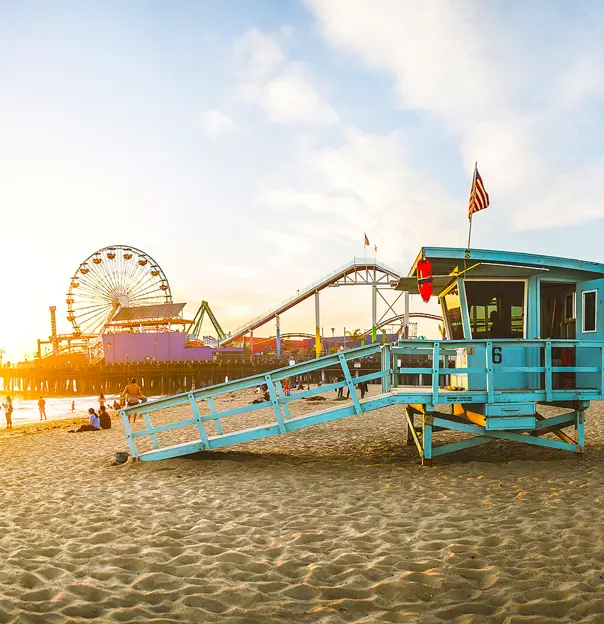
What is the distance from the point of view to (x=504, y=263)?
918 cm

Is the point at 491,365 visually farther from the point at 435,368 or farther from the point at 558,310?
the point at 558,310

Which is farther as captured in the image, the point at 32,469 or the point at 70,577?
the point at 32,469

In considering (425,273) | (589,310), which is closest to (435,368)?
(425,273)

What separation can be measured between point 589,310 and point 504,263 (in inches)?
65.9

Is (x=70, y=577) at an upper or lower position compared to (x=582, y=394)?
lower

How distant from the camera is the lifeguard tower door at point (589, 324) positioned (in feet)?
29.2

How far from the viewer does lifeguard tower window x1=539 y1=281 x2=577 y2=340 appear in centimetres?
957

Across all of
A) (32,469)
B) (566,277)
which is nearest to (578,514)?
(566,277)

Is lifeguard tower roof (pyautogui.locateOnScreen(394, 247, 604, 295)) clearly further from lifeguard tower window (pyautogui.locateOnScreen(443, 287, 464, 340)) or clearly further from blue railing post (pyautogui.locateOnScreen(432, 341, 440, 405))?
blue railing post (pyautogui.locateOnScreen(432, 341, 440, 405))

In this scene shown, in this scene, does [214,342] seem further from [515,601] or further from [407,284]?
[515,601]

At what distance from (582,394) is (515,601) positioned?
5.74m

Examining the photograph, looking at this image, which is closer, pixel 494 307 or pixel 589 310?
pixel 589 310

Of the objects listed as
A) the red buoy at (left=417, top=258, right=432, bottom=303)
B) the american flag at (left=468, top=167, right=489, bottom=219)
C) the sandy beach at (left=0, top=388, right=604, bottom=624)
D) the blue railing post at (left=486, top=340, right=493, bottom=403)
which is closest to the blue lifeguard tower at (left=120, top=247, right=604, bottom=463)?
the blue railing post at (left=486, top=340, right=493, bottom=403)

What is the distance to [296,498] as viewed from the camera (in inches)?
265
